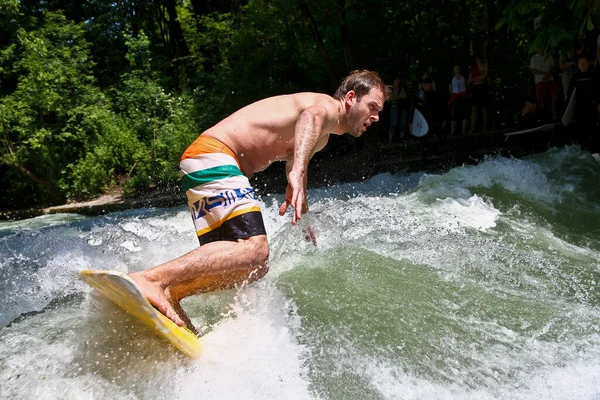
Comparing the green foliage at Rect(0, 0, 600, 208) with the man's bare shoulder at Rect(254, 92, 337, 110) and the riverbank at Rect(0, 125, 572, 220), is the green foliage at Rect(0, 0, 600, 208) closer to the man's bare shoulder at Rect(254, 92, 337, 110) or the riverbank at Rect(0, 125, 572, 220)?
the riverbank at Rect(0, 125, 572, 220)

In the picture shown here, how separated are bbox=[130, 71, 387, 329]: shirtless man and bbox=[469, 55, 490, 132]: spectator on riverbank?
709 cm

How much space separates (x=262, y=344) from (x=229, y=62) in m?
12.6

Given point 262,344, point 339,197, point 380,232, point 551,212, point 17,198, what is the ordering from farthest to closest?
point 17,198 → point 339,197 → point 551,212 → point 380,232 → point 262,344

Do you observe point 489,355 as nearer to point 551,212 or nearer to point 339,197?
point 551,212

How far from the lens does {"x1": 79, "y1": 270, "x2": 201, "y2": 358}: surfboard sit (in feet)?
7.93

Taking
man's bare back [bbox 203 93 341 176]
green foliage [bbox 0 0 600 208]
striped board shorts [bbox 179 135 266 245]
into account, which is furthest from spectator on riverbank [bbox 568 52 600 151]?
striped board shorts [bbox 179 135 266 245]

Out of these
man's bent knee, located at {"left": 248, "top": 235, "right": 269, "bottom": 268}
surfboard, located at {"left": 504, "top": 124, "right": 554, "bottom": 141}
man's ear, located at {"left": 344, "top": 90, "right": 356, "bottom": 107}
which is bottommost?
surfboard, located at {"left": 504, "top": 124, "right": 554, "bottom": 141}

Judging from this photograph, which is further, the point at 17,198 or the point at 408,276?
the point at 17,198

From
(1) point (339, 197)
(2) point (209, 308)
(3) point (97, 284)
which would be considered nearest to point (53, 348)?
(3) point (97, 284)

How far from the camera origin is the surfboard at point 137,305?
2.42m

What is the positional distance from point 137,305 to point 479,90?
903 centimetres

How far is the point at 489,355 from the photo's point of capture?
271 cm

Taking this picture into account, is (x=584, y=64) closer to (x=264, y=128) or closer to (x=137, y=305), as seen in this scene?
(x=264, y=128)

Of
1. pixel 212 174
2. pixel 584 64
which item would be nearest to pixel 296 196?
pixel 212 174
